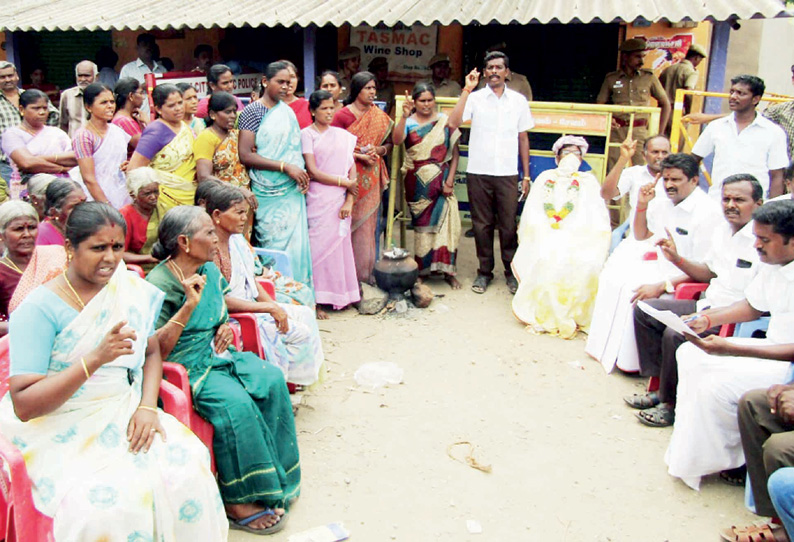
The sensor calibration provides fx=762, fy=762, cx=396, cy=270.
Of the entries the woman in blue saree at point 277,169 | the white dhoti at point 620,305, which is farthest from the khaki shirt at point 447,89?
the white dhoti at point 620,305

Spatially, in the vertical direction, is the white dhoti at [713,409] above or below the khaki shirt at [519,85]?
below

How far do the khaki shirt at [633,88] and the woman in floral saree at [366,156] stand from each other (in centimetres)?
328

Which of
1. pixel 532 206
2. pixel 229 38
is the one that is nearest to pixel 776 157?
pixel 532 206

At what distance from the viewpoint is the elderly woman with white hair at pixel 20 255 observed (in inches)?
143

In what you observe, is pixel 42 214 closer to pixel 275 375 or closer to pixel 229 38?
pixel 275 375

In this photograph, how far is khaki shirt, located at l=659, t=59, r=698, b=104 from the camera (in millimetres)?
9047

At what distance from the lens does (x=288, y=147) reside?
5.90m

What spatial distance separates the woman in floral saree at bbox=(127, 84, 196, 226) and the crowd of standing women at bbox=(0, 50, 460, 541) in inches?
0.5

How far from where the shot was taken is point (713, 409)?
12.8 feet

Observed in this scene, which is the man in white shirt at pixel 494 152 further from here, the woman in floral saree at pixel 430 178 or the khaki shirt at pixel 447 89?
the khaki shirt at pixel 447 89

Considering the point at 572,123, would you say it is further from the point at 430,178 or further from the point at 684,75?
the point at 684,75

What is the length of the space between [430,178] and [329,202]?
1.09 m

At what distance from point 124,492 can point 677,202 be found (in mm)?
4082

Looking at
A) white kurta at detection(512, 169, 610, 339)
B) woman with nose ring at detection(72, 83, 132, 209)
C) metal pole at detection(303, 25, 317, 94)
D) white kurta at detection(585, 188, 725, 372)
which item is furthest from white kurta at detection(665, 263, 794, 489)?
metal pole at detection(303, 25, 317, 94)
